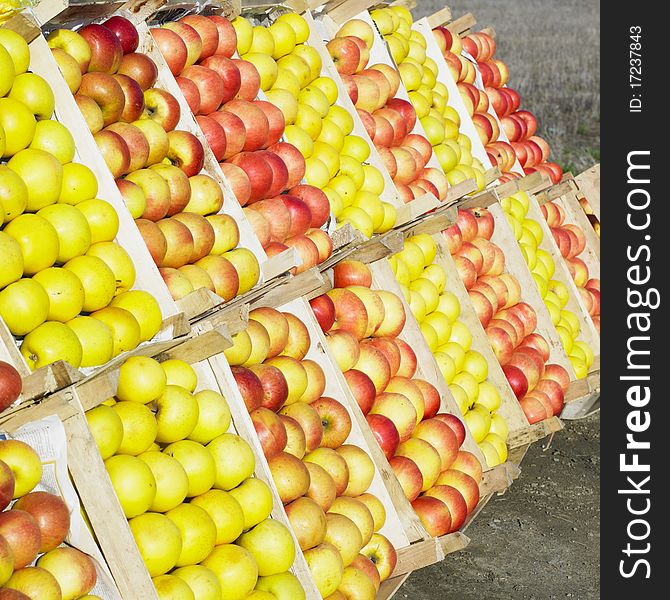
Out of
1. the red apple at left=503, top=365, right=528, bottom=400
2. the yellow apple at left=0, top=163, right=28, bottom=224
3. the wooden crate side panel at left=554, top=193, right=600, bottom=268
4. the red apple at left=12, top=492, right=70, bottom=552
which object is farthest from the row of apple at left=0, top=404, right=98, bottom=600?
the wooden crate side panel at left=554, top=193, right=600, bottom=268

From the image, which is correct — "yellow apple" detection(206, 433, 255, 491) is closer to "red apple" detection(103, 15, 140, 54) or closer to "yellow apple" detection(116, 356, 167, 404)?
"yellow apple" detection(116, 356, 167, 404)

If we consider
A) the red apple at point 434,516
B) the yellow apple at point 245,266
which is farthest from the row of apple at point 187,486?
the red apple at point 434,516

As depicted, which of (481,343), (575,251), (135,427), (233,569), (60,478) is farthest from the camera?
(575,251)

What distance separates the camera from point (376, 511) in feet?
11.4

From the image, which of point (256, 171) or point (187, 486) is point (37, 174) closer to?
point (187, 486)

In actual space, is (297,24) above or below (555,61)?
above

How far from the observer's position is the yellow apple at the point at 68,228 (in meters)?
2.78

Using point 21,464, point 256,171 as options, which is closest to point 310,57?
point 256,171

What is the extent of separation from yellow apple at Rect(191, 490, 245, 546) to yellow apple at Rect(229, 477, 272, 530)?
0.18 ft

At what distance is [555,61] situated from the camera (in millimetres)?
17719

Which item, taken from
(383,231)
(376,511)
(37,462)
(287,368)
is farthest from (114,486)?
(383,231)

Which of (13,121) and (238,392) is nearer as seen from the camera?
(13,121)

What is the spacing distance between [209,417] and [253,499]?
0.86ft

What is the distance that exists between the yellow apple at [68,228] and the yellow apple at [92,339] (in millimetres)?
198
